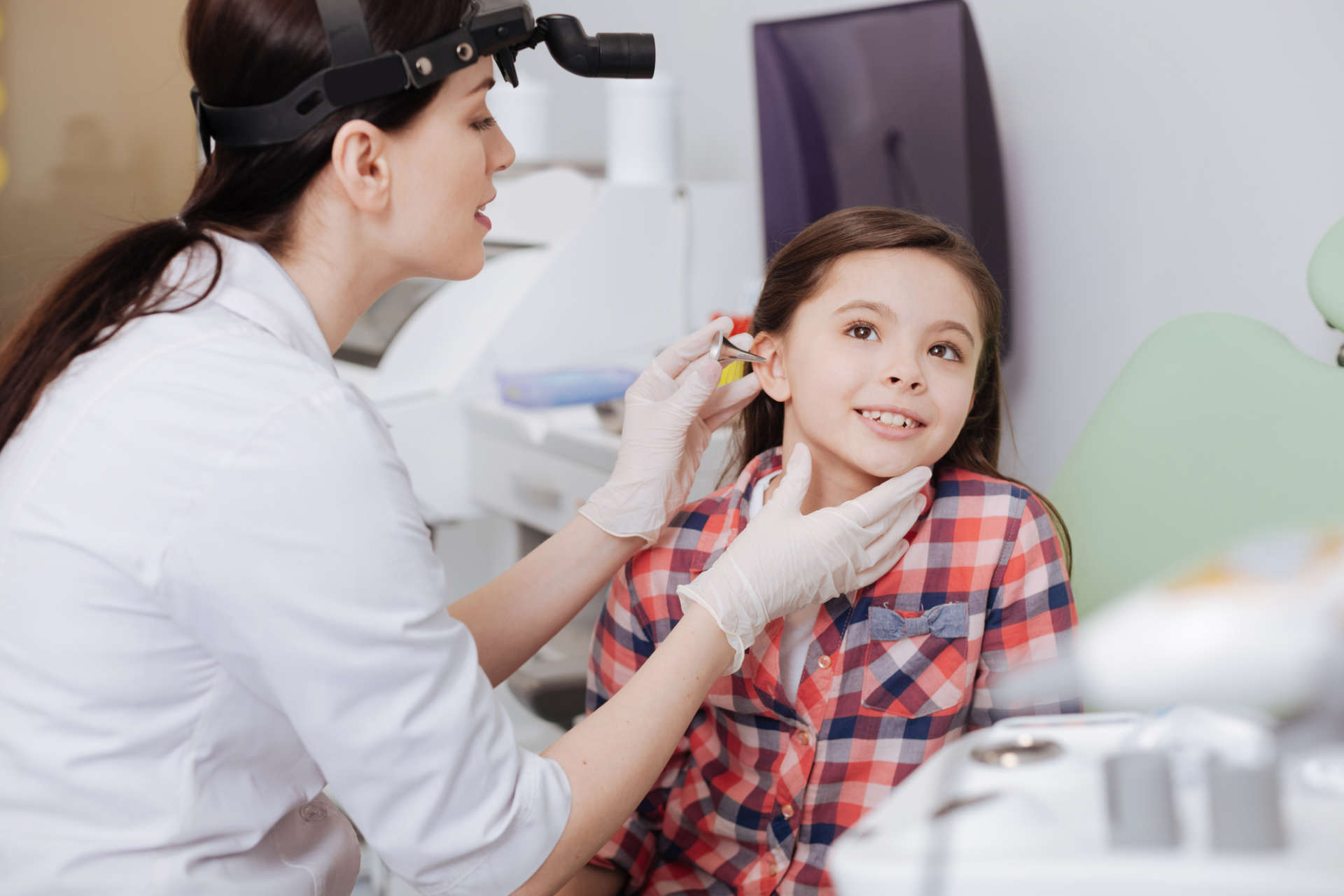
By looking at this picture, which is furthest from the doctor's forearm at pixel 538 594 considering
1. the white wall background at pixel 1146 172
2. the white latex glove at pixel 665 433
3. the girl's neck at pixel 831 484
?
the white wall background at pixel 1146 172

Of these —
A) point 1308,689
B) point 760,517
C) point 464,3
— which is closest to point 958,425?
point 760,517

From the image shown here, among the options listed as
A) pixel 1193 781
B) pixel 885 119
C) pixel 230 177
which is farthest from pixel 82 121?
pixel 1193 781

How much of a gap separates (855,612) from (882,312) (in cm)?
28

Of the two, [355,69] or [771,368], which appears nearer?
[355,69]

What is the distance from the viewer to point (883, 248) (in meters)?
1.11

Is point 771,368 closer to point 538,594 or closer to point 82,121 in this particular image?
point 538,594

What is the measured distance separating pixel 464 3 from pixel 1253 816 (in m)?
0.75

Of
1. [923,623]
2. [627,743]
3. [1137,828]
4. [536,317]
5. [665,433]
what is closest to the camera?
[1137,828]

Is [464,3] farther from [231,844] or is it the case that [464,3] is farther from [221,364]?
[231,844]

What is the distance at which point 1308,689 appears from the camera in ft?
1.40

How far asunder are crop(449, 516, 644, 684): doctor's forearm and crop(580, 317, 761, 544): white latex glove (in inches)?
0.9

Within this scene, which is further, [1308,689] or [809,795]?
[809,795]

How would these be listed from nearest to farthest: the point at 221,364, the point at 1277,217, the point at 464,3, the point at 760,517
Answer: the point at 221,364, the point at 464,3, the point at 760,517, the point at 1277,217

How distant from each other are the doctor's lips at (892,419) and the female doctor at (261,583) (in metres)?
0.23
